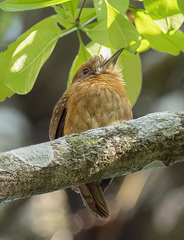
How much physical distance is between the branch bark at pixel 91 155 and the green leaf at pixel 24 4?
437mm

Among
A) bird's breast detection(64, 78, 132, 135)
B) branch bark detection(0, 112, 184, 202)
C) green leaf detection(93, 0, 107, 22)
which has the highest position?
green leaf detection(93, 0, 107, 22)

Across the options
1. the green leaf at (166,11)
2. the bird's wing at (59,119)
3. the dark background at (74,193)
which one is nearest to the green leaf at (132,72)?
the green leaf at (166,11)

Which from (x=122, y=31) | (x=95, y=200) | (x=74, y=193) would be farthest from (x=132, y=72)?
(x=74, y=193)

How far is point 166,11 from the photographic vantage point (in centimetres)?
111

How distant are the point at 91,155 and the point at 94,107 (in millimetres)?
616

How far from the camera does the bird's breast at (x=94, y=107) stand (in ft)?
5.32

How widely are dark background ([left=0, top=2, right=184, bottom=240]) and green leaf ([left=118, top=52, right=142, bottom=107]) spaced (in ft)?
5.33

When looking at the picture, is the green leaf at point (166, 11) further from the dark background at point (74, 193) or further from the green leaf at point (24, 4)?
the dark background at point (74, 193)

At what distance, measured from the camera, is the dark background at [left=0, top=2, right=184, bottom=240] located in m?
2.93

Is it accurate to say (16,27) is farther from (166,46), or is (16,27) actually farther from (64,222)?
(166,46)

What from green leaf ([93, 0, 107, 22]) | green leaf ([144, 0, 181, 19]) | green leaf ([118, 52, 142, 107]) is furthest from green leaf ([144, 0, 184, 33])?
green leaf ([118, 52, 142, 107])

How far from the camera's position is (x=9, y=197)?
2.90 feet

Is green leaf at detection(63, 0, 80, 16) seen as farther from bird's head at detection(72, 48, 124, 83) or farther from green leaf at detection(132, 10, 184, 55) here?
bird's head at detection(72, 48, 124, 83)

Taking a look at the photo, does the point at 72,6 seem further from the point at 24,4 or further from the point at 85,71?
the point at 85,71
